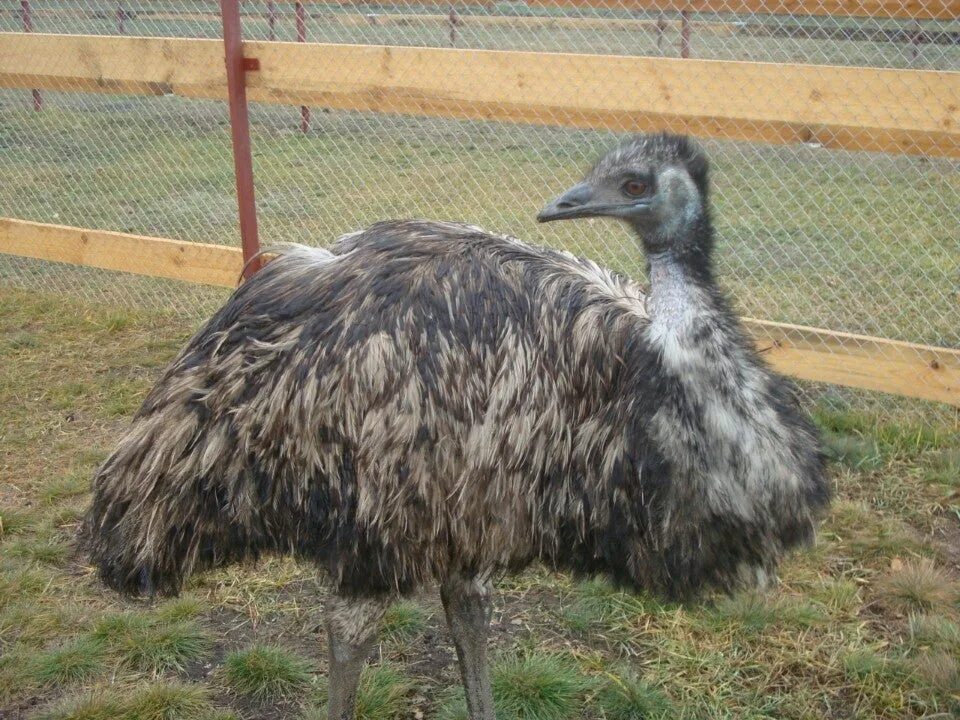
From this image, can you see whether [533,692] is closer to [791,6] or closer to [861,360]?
[861,360]

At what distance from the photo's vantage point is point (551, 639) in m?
3.53

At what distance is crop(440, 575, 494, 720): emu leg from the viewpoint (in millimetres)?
2893

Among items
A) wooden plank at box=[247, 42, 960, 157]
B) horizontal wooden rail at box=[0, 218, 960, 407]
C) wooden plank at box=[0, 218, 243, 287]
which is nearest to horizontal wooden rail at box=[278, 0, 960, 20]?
wooden plank at box=[247, 42, 960, 157]

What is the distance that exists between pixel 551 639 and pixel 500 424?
53.1 inches

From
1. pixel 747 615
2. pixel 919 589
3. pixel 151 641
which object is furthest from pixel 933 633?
pixel 151 641

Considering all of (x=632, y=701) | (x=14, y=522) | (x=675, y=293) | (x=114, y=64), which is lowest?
(x=632, y=701)

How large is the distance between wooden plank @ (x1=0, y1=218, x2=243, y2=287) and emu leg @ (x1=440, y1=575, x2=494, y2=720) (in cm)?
293

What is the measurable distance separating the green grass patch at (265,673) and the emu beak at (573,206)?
5.49ft

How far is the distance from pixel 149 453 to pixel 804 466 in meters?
1.61

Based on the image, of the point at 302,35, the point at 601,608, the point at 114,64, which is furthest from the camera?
the point at 302,35

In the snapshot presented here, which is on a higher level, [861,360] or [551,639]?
[861,360]

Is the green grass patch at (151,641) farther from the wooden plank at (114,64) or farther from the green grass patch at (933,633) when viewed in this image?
the wooden plank at (114,64)

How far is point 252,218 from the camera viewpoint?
5.15m

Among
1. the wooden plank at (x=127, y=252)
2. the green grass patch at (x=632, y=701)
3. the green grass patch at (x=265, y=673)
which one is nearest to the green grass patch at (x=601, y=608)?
the green grass patch at (x=632, y=701)
